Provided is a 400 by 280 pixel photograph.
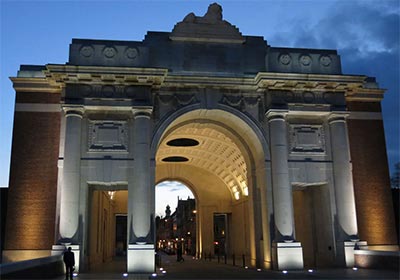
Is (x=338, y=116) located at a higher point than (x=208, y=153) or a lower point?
lower

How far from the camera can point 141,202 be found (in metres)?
24.5

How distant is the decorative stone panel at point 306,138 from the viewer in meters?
27.2

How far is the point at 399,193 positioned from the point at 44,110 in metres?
24.3

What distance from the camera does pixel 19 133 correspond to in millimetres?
26766

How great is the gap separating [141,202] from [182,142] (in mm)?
13414

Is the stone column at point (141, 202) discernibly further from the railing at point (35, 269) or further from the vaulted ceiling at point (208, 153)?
the vaulted ceiling at point (208, 153)

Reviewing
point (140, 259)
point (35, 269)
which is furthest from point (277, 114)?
point (35, 269)

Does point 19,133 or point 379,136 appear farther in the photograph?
point 379,136

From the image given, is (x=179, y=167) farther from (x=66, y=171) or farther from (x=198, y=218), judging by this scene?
(x=66, y=171)

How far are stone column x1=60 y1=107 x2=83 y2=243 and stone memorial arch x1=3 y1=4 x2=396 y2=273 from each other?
2.2 inches

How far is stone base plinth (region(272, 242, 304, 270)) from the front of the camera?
966 inches

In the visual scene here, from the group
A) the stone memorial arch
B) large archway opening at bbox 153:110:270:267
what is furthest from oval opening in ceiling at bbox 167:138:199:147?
the stone memorial arch

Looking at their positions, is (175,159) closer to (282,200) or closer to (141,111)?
(141,111)

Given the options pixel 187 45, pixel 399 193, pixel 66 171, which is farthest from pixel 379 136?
pixel 66 171
